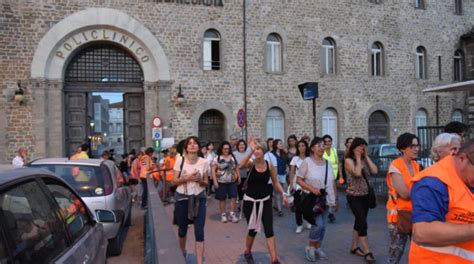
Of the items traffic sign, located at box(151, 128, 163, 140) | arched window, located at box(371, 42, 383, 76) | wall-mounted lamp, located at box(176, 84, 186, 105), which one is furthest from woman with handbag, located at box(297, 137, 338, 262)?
arched window, located at box(371, 42, 383, 76)

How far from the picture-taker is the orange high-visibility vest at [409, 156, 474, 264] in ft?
7.77

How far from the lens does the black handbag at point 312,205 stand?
610cm

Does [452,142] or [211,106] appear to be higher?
[211,106]

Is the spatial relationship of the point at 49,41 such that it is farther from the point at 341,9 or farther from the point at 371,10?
the point at 371,10

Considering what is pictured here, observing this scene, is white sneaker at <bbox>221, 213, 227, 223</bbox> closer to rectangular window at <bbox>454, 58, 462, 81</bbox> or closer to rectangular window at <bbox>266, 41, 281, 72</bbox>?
rectangular window at <bbox>266, 41, 281, 72</bbox>

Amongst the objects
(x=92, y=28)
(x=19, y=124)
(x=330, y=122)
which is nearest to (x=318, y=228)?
(x=19, y=124)

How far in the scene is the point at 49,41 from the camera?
55.2 ft

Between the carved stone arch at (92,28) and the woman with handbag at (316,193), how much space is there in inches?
505

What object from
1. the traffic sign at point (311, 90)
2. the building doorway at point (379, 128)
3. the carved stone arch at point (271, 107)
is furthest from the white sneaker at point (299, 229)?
the building doorway at point (379, 128)

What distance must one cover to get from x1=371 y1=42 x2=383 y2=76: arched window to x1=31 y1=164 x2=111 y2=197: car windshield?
18.5 meters

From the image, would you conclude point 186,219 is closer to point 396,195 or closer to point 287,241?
point 287,241

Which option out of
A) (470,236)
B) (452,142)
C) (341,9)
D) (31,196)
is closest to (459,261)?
(470,236)

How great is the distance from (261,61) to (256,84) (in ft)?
3.68

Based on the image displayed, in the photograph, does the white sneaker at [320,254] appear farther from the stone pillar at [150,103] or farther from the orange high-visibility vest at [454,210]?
the stone pillar at [150,103]
